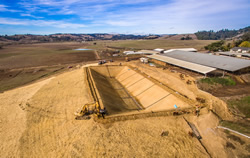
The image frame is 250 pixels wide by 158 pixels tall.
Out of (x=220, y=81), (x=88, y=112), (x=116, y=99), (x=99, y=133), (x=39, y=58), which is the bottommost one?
(x=116, y=99)

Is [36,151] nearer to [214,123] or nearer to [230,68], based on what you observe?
[214,123]

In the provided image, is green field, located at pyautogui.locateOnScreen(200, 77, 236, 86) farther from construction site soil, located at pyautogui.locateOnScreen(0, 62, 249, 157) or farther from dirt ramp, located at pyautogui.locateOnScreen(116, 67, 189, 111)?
dirt ramp, located at pyautogui.locateOnScreen(116, 67, 189, 111)

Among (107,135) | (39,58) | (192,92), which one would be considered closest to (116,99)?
(107,135)

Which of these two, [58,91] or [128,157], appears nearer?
[128,157]

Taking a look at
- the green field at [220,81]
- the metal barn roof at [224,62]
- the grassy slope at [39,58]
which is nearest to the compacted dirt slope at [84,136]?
the green field at [220,81]

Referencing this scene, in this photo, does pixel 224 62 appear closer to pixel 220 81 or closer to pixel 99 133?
pixel 220 81

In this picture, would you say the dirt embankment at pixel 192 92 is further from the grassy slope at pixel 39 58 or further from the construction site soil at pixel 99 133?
the grassy slope at pixel 39 58

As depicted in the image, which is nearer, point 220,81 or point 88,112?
point 88,112

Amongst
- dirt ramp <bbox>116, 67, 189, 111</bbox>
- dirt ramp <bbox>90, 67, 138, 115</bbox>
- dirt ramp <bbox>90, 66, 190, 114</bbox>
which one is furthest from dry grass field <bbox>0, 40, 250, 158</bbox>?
dirt ramp <bbox>90, 67, 138, 115</bbox>

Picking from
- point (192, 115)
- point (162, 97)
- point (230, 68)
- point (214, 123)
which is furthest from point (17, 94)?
point (230, 68)
